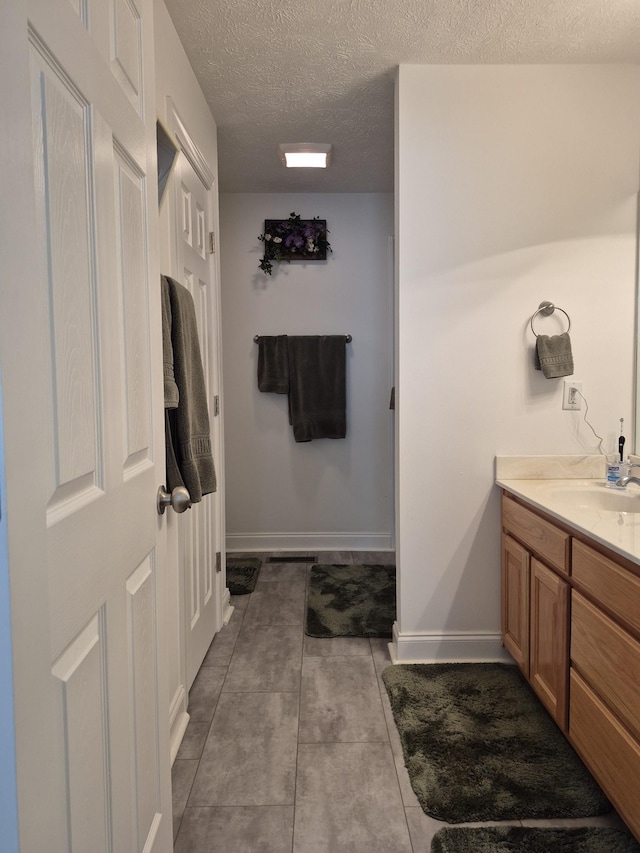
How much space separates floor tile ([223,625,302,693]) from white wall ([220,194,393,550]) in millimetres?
1253

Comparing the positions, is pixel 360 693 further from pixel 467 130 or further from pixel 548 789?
pixel 467 130

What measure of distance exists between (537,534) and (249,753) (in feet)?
3.91

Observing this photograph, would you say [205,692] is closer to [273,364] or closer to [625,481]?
[625,481]

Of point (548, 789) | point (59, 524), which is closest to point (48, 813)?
point (59, 524)

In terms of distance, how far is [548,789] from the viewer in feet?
4.99

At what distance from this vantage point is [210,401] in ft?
8.00

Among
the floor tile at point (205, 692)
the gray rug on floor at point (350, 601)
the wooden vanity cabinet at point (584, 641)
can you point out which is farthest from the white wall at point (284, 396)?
the wooden vanity cabinet at point (584, 641)

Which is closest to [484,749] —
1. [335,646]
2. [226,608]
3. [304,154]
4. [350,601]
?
[335,646]

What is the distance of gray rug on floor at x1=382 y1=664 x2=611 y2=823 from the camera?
4.81ft

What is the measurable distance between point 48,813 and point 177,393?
101 centimetres

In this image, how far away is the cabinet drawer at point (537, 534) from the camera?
5.37 ft

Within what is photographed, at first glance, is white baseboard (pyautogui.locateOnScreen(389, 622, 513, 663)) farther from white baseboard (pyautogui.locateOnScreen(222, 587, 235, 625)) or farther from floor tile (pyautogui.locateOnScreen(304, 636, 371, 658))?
white baseboard (pyautogui.locateOnScreen(222, 587, 235, 625))

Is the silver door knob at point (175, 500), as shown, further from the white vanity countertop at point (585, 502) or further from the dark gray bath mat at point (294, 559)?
the dark gray bath mat at point (294, 559)

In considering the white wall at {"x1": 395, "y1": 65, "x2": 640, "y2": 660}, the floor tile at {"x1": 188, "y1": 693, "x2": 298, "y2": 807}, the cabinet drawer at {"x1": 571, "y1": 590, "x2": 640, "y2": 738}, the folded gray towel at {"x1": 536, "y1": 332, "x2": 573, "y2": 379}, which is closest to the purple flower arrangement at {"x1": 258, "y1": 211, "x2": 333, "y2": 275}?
the white wall at {"x1": 395, "y1": 65, "x2": 640, "y2": 660}
